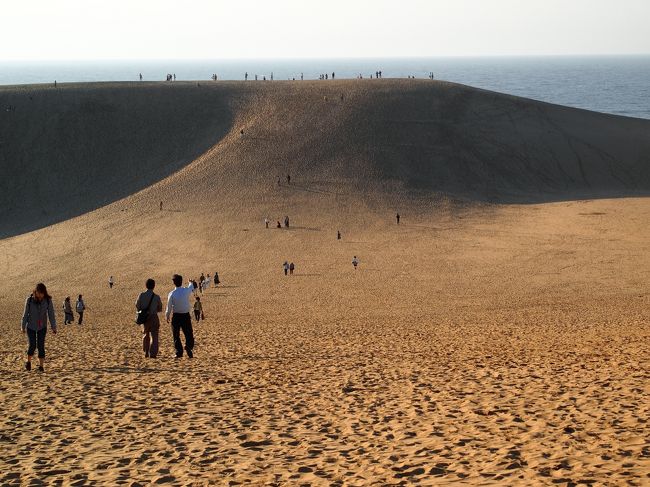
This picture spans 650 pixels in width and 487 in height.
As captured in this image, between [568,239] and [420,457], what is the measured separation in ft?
121

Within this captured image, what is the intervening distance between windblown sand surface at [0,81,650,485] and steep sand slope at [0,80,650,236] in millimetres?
294

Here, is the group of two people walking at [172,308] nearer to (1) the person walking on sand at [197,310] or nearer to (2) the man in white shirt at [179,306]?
(2) the man in white shirt at [179,306]

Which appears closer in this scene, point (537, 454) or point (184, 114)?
point (537, 454)

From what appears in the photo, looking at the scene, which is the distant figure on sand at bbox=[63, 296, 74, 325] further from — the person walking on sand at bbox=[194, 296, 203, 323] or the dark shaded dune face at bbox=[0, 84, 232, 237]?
the dark shaded dune face at bbox=[0, 84, 232, 237]

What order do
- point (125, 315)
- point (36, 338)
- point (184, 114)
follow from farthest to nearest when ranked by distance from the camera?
point (184, 114), point (125, 315), point (36, 338)

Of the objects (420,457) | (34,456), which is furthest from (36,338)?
(420,457)

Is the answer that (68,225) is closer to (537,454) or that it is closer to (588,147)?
(588,147)

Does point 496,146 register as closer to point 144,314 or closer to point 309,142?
point 309,142

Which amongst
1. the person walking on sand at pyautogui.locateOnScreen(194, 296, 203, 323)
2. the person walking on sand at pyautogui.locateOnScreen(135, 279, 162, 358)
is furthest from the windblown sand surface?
the person walking on sand at pyautogui.locateOnScreen(135, 279, 162, 358)

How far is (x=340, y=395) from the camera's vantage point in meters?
10.9

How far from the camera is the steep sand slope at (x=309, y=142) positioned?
58438mm

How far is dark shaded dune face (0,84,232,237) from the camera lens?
59.2m

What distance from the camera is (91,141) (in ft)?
218

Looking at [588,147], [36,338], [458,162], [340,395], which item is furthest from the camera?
[588,147]
